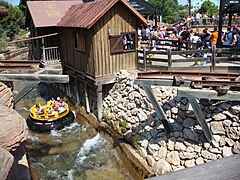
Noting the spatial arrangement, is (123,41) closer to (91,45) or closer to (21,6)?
(91,45)

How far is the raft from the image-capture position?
1279 centimetres

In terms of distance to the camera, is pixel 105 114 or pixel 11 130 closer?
pixel 11 130

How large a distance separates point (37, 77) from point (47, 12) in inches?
399

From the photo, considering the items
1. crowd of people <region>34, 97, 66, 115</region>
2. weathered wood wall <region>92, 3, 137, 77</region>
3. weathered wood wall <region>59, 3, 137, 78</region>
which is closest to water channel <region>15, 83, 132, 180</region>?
crowd of people <region>34, 97, 66, 115</region>

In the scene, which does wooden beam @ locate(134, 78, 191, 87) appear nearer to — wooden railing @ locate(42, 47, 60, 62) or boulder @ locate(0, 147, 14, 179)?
boulder @ locate(0, 147, 14, 179)

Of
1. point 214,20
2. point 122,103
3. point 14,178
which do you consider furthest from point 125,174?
point 214,20

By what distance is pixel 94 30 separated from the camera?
11734mm

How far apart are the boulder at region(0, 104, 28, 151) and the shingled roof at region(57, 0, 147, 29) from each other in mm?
7946

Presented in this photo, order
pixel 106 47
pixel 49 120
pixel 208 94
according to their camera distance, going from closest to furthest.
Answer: pixel 208 94 < pixel 106 47 < pixel 49 120

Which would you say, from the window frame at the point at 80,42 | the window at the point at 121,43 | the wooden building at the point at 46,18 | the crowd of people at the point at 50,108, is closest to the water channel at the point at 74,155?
the crowd of people at the point at 50,108

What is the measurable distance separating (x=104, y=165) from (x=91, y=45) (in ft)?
17.3

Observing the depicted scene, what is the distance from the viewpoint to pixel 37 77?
9578 millimetres

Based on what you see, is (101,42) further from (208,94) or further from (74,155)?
(208,94)

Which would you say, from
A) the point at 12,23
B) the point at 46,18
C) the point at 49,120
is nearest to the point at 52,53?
the point at 46,18
